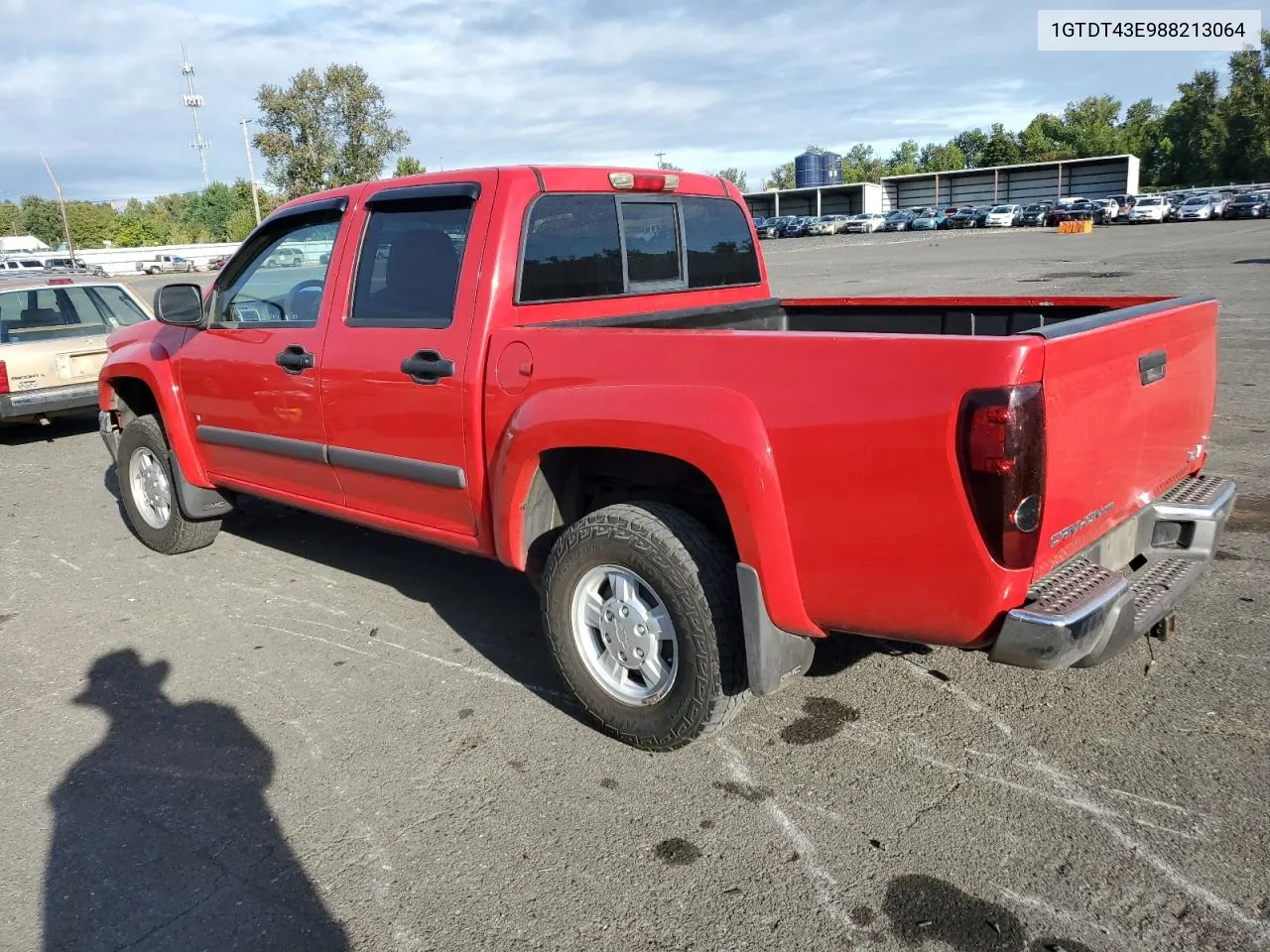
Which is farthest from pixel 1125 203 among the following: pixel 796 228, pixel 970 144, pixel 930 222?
pixel 970 144

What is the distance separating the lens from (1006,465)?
96.3 inches

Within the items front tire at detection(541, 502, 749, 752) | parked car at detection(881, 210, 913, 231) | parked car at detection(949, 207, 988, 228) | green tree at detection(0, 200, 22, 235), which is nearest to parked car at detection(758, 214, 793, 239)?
parked car at detection(881, 210, 913, 231)

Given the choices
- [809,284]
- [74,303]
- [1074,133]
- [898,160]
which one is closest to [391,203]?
[74,303]

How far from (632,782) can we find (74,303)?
9.47m

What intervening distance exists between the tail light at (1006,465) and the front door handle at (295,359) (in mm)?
3001

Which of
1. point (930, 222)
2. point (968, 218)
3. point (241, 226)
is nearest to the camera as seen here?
point (968, 218)

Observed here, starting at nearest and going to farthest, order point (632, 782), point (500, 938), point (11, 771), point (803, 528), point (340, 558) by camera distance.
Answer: point (500, 938) → point (803, 528) → point (632, 782) → point (11, 771) → point (340, 558)

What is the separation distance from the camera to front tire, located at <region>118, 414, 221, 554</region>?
5.68 metres

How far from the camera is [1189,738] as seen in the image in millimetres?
3297

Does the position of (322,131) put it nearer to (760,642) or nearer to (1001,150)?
(760,642)

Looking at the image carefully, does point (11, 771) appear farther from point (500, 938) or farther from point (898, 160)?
point (898, 160)

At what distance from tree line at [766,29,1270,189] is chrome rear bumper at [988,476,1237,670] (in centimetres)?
10399

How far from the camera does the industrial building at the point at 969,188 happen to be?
81.1 metres

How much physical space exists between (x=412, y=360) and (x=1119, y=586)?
8.61ft
